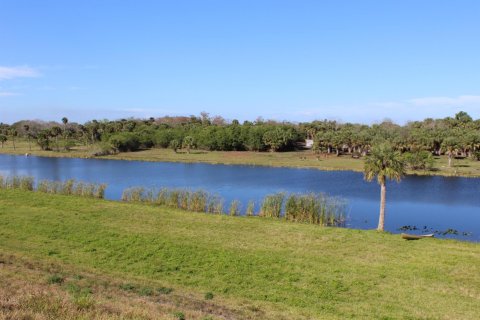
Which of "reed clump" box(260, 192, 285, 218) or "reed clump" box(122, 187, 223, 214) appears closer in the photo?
"reed clump" box(260, 192, 285, 218)

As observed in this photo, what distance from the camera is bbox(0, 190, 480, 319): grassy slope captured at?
1642 centimetres

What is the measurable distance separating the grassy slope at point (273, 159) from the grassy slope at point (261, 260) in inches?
2244

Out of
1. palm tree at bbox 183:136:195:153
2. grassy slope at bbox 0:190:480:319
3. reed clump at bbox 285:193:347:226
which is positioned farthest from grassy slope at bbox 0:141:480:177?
grassy slope at bbox 0:190:480:319

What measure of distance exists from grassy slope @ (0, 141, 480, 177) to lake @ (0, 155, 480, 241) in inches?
256

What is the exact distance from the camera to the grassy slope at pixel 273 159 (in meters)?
82.8

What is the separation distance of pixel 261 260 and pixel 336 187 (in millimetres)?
39868

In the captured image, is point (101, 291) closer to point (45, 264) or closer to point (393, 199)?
point (45, 264)

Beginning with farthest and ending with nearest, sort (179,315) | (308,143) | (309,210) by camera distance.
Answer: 1. (308,143)
2. (309,210)
3. (179,315)

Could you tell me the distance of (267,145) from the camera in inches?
4852

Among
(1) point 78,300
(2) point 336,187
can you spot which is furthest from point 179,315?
(2) point 336,187

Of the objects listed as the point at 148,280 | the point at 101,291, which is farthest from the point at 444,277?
the point at 101,291

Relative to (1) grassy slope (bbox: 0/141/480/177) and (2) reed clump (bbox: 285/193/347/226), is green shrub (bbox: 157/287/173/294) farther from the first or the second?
(1) grassy slope (bbox: 0/141/480/177)

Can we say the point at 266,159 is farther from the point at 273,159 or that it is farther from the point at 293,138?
the point at 293,138

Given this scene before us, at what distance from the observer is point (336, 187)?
196 ft
